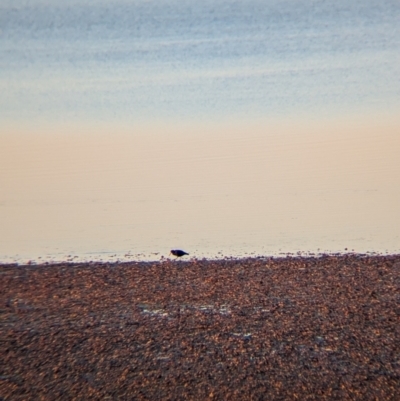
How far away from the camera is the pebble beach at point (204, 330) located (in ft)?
12.4

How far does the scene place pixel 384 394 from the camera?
3654 mm

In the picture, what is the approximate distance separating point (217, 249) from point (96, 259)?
100 centimetres

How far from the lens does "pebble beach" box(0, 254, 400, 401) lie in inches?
148

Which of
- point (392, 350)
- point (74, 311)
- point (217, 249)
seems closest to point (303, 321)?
point (392, 350)

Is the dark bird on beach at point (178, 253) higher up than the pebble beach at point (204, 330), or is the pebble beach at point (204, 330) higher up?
the dark bird on beach at point (178, 253)

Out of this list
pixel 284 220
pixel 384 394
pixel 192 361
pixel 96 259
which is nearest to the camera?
pixel 384 394

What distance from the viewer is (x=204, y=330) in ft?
14.6

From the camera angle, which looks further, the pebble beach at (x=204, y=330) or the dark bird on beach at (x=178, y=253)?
the dark bird on beach at (x=178, y=253)

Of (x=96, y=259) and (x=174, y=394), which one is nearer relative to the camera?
(x=174, y=394)

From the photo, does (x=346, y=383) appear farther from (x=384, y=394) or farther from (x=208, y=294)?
(x=208, y=294)

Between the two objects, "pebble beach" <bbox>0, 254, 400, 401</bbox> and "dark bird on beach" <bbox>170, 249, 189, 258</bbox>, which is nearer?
"pebble beach" <bbox>0, 254, 400, 401</bbox>

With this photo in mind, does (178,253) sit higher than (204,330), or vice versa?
(178,253)

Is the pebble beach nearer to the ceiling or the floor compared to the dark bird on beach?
nearer to the floor

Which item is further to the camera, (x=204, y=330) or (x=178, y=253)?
(x=178, y=253)
